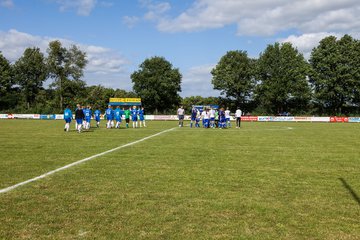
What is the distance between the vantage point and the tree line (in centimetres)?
6969

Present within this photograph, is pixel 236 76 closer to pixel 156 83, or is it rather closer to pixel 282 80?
pixel 282 80

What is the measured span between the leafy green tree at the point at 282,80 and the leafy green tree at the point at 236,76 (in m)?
2.82

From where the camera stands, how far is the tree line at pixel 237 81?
69.7 m

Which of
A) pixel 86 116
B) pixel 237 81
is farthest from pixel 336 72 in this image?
pixel 86 116

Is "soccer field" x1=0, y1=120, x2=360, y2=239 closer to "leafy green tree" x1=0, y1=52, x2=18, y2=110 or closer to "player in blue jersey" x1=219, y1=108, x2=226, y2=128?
"player in blue jersey" x1=219, y1=108, x2=226, y2=128

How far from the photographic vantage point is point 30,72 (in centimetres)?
9162

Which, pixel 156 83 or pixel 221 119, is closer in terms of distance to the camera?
pixel 221 119

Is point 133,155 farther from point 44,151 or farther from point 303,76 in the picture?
point 303,76

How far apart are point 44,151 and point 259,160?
763cm

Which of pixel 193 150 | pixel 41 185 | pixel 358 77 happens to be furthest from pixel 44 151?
pixel 358 77

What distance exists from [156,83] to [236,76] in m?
20.6

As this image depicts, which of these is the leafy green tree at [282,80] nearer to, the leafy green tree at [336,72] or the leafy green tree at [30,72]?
the leafy green tree at [336,72]

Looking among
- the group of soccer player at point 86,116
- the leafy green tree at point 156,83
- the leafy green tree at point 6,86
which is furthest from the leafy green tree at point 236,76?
the group of soccer player at point 86,116

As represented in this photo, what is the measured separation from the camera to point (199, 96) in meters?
155
